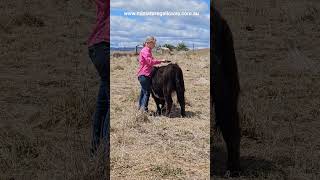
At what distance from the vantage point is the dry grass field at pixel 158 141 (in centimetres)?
485

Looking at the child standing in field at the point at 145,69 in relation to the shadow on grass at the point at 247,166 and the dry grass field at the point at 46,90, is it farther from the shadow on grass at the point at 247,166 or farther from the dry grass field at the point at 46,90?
the shadow on grass at the point at 247,166

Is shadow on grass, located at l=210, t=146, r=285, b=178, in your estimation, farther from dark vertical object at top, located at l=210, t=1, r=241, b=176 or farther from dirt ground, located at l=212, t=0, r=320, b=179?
dark vertical object at top, located at l=210, t=1, r=241, b=176

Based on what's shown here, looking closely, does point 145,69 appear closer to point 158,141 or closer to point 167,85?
point 167,85

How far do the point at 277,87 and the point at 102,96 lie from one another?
188 inches

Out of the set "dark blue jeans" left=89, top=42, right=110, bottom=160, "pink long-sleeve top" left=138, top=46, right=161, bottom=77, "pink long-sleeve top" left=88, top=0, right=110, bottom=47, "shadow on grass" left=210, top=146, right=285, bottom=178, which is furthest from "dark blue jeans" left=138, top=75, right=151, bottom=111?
"pink long-sleeve top" left=88, top=0, right=110, bottom=47

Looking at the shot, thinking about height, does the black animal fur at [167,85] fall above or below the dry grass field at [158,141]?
above

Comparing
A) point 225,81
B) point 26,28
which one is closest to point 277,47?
point 26,28

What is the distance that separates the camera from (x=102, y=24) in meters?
4.37

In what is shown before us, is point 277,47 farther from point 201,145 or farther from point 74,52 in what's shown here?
point 201,145

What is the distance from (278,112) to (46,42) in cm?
642

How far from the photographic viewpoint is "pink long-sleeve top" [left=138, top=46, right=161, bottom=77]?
5.98 metres

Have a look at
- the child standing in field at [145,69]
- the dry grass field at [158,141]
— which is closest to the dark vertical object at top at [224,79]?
the dry grass field at [158,141]

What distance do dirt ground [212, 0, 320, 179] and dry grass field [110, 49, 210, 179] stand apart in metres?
0.25

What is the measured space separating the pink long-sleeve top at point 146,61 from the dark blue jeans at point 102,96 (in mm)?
1161
